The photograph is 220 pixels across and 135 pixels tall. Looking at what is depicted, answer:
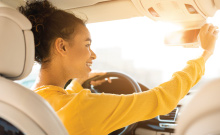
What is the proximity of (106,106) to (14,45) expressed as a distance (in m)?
0.42

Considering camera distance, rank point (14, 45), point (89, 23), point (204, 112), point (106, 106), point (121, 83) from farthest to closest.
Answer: point (121, 83) < point (89, 23) < point (106, 106) < point (14, 45) < point (204, 112)

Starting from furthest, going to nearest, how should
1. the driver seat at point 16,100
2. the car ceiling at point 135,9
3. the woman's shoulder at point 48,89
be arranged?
1. the car ceiling at point 135,9
2. the woman's shoulder at point 48,89
3. the driver seat at point 16,100

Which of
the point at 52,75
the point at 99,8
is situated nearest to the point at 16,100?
the point at 52,75

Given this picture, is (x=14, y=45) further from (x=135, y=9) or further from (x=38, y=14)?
(x=135, y=9)

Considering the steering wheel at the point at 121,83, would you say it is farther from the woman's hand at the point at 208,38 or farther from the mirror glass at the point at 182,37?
the woman's hand at the point at 208,38

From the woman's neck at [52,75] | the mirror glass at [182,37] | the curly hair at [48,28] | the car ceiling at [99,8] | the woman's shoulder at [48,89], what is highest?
the car ceiling at [99,8]

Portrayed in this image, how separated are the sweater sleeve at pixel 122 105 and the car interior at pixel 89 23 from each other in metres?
0.22

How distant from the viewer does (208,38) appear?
1411mm

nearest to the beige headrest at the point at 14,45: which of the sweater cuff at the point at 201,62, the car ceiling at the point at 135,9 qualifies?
the car ceiling at the point at 135,9

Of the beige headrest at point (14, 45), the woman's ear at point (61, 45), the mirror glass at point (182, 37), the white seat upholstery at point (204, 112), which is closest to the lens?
the white seat upholstery at point (204, 112)

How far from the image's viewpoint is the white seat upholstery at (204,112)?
0.61 meters

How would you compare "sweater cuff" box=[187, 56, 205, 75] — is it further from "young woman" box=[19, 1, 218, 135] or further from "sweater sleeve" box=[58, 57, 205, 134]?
"sweater sleeve" box=[58, 57, 205, 134]

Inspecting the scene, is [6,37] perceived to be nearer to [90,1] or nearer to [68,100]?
[68,100]

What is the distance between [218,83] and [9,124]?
0.59 m
